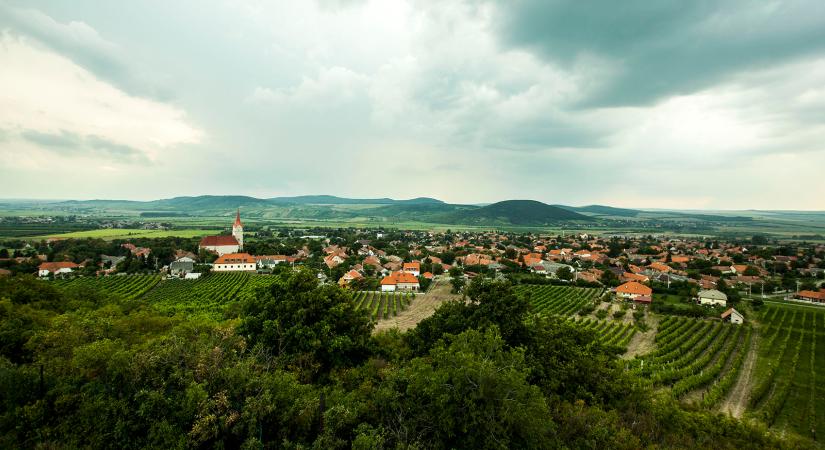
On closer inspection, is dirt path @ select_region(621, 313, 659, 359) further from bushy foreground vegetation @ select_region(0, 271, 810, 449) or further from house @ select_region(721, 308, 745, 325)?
bushy foreground vegetation @ select_region(0, 271, 810, 449)

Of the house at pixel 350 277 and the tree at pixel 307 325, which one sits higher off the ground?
the tree at pixel 307 325

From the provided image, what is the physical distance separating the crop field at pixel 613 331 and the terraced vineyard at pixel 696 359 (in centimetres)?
192

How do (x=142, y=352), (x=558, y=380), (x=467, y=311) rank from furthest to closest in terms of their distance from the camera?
(x=467, y=311) → (x=558, y=380) → (x=142, y=352)

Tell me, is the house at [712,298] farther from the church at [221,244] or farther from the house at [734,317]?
the church at [221,244]

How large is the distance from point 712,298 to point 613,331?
1883 cm

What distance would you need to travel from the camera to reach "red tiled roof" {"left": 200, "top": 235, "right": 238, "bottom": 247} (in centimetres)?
7088

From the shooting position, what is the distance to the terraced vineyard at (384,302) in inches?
1357

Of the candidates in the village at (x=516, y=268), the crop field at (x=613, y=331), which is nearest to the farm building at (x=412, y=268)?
the village at (x=516, y=268)

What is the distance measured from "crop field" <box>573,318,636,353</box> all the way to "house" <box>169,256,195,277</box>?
52408 mm

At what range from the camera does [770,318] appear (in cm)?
3294

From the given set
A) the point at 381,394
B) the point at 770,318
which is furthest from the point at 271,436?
the point at 770,318

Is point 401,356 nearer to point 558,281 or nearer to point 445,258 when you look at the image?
point 558,281

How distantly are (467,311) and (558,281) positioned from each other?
126 ft

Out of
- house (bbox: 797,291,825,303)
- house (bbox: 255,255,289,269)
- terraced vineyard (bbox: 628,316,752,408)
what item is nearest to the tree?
terraced vineyard (bbox: 628,316,752,408)
